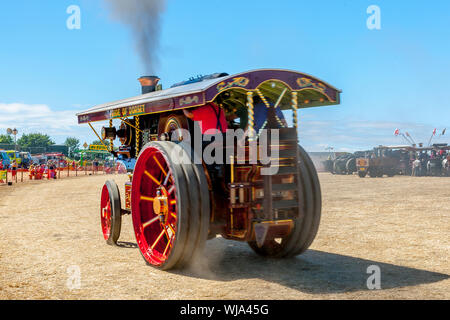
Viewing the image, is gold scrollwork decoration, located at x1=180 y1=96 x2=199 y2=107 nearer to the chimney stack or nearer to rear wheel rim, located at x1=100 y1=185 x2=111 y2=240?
rear wheel rim, located at x1=100 y1=185 x2=111 y2=240

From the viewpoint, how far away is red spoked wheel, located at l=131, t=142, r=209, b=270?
15.7ft

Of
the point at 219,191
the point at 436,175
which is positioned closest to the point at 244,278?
the point at 219,191

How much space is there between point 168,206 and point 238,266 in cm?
114

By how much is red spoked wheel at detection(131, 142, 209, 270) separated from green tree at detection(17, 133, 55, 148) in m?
105

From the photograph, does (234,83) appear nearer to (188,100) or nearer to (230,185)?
(188,100)

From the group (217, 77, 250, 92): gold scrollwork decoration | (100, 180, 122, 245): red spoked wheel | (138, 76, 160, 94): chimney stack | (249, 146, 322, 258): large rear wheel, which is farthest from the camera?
(138, 76, 160, 94): chimney stack

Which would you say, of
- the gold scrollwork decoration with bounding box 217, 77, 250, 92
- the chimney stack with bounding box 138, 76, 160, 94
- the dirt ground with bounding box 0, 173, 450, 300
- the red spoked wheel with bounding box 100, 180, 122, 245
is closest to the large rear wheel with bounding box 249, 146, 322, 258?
the dirt ground with bounding box 0, 173, 450, 300

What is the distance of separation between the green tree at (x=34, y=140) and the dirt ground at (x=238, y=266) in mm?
102404

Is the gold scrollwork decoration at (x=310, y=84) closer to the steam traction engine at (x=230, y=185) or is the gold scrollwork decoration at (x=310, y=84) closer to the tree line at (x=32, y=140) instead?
the steam traction engine at (x=230, y=185)

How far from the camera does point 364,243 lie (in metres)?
6.87

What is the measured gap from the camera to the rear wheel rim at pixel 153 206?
5.32 m
